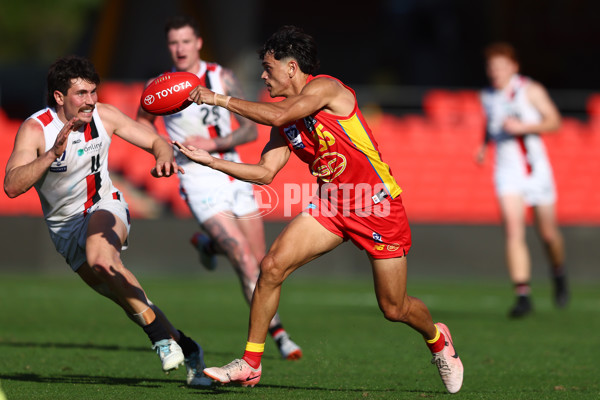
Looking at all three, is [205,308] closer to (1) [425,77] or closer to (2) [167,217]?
(2) [167,217]

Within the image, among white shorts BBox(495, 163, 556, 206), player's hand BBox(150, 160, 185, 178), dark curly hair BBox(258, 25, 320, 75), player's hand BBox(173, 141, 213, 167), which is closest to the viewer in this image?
player's hand BBox(173, 141, 213, 167)

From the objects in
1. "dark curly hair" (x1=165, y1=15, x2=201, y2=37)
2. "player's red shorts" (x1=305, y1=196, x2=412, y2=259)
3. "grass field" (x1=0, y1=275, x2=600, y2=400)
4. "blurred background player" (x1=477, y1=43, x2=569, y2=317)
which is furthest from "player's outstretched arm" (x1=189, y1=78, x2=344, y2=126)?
"blurred background player" (x1=477, y1=43, x2=569, y2=317)

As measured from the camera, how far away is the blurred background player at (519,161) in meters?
9.73

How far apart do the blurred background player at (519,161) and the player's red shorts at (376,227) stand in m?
4.31

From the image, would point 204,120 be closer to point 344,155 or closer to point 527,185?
point 344,155

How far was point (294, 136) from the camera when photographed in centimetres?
565

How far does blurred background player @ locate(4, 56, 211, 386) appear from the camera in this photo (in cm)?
561

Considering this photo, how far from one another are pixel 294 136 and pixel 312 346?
2686 millimetres

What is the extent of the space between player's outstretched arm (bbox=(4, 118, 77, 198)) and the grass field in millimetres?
1181

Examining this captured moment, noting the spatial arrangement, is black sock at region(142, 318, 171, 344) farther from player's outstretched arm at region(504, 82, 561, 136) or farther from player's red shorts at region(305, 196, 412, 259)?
player's outstretched arm at region(504, 82, 561, 136)

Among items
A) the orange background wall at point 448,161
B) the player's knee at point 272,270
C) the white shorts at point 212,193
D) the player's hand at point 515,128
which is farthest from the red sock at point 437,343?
the orange background wall at point 448,161

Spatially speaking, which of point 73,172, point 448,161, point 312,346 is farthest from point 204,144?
point 448,161

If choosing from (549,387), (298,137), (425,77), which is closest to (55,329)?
(298,137)

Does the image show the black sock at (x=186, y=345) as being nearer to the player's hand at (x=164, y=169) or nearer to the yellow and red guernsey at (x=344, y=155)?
the player's hand at (x=164, y=169)
